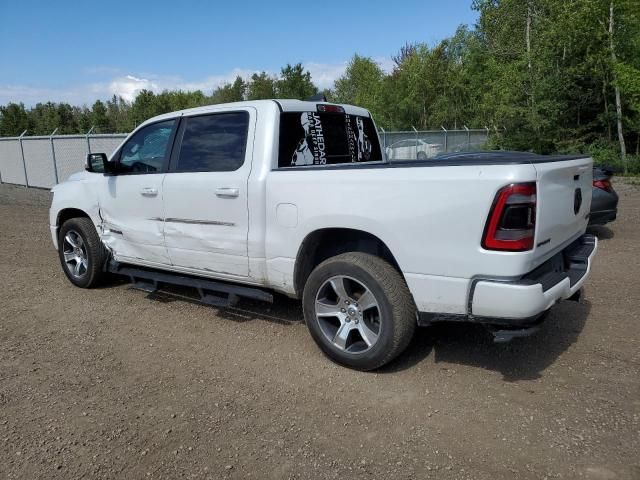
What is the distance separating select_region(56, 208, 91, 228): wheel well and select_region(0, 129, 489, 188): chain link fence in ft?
28.0

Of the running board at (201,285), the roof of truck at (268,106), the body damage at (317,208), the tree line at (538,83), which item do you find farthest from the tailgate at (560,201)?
the tree line at (538,83)

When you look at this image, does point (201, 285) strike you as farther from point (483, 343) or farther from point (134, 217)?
point (483, 343)

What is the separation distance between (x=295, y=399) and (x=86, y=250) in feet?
11.5

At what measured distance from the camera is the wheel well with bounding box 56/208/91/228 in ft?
19.4

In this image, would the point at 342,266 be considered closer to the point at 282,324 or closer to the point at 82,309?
the point at 282,324

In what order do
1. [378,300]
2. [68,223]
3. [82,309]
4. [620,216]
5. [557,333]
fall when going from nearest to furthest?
1. [378,300]
2. [557,333]
3. [82,309]
4. [68,223]
5. [620,216]

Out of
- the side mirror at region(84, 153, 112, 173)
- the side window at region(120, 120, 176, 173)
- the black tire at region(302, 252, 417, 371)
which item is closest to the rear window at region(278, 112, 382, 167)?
the black tire at region(302, 252, 417, 371)

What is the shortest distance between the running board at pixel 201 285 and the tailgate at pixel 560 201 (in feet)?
7.08

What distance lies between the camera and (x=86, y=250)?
5719 millimetres

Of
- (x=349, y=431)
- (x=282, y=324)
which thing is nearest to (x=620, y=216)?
(x=282, y=324)

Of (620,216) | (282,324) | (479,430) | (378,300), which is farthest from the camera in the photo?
(620,216)

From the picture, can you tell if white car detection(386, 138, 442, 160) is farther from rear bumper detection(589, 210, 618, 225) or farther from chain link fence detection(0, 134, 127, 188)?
rear bumper detection(589, 210, 618, 225)

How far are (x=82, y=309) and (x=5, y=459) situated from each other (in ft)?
8.65

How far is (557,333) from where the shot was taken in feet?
14.1
